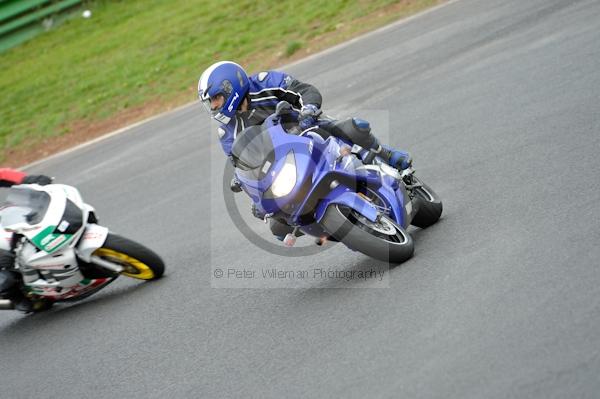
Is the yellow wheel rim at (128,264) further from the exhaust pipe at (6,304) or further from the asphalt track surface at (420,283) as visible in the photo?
the exhaust pipe at (6,304)

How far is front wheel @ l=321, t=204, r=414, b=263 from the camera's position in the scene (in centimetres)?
572

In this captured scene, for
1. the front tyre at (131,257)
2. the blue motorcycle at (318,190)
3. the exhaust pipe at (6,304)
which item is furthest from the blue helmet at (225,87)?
the exhaust pipe at (6,304)

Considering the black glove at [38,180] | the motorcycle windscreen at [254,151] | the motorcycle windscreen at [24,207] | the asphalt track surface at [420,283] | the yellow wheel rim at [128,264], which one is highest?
the black glove at [38,180]

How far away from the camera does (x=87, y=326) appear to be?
704 centimetres

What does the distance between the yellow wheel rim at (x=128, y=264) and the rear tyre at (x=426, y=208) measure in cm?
250

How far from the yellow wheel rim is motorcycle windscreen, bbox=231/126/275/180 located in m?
1.95

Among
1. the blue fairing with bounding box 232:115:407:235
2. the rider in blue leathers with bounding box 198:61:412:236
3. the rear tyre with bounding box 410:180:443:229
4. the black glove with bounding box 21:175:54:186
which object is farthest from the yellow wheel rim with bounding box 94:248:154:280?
the rear tyre with bounding box 410:180:443:229

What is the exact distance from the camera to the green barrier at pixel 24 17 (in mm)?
23984

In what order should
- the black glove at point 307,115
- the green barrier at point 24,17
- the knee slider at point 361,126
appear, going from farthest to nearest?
the green barrier at point 24,17 → the knee slider at point 361,126 → the black glove at point 307,115

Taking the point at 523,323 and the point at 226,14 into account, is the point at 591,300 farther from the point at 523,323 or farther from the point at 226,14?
the point at 226,14

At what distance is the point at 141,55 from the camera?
67.0 feet

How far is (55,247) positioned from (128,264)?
2.18 feet

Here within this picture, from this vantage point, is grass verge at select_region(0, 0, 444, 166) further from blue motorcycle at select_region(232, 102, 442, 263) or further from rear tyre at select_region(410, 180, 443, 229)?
blue motorcycle at select_region(232, 102, 442, 263)

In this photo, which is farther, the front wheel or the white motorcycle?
the white motorcycle
